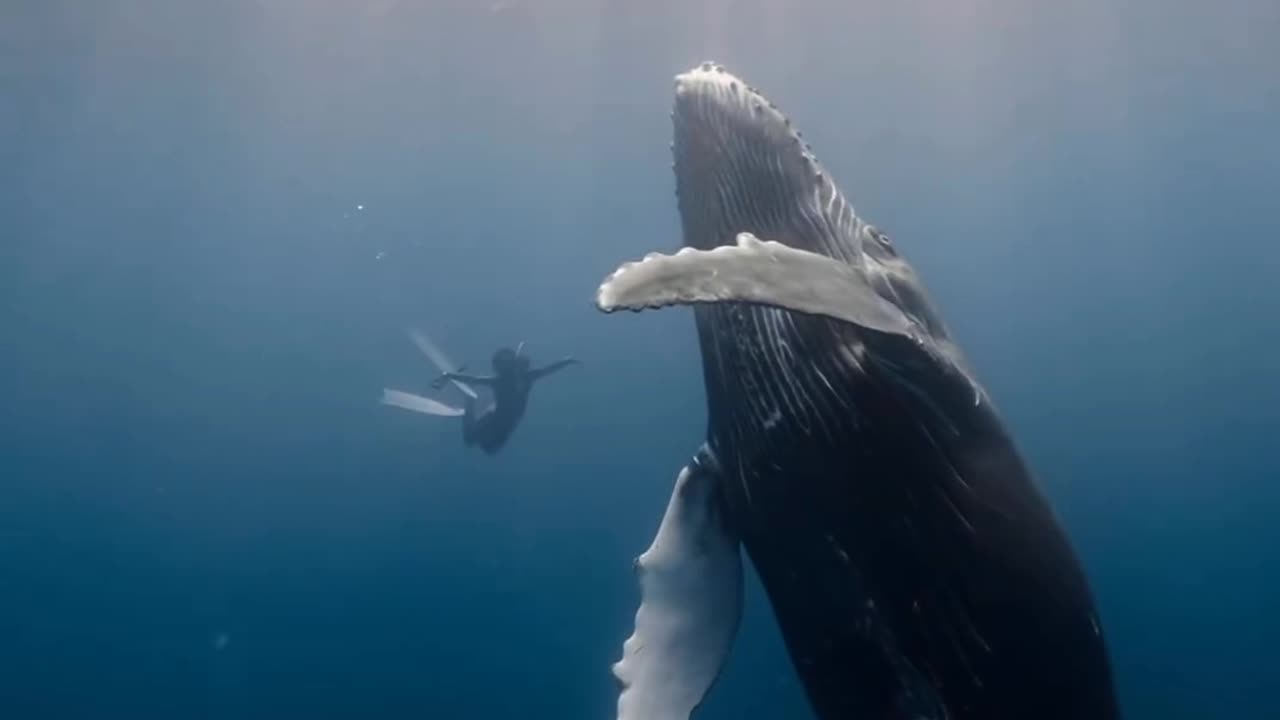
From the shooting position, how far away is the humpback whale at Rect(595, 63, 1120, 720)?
3.53 m

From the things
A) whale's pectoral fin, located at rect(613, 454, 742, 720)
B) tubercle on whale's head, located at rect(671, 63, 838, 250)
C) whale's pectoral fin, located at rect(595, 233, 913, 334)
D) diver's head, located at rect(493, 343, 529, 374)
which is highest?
diver's head, located at rect(493, 343, 529, 374)

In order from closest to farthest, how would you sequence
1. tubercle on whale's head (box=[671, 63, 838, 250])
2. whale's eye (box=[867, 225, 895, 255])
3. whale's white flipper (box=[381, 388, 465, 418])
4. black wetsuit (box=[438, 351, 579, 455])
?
tubercle on whale's head (box=[671, 63, 838, 250]) < whale's eye (box=[867, 225, 895, 255]) < black wetsuit (box=[438, 351, 579, 455]) < whale's white flipper (box=[381, 388, 465, 418])

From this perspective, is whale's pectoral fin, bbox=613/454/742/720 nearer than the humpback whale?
No

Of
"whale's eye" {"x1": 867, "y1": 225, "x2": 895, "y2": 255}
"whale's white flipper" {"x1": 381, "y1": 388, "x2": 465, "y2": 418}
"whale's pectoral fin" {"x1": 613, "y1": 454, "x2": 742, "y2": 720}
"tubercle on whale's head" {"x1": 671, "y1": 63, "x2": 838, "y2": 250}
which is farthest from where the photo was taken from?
"whale's white flipper" {"x1": 381, "y1": 388, "x2": 465, "y2": 418}

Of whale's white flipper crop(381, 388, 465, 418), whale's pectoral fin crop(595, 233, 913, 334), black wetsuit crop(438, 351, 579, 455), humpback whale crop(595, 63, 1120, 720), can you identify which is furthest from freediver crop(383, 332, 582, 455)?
whale's pectoral fin crop(595, 233, 913, 334)

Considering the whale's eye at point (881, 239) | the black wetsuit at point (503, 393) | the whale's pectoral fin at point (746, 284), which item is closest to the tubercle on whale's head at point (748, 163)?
the whale's eye at point (881, 239)

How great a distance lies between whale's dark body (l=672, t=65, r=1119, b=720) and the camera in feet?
11.7

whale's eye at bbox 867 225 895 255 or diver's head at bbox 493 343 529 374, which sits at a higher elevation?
diver's head at bbox 493 343 529 374

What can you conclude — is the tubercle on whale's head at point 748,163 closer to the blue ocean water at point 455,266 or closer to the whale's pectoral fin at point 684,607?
the whale's pectoral fin at point 684,607

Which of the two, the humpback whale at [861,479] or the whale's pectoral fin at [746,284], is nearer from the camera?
the whale's pectoral fin at [746,284]

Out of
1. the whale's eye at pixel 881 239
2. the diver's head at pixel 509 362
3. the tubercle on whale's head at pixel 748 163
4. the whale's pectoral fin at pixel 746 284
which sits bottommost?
the whale's pectoral fin at pixel 746 284

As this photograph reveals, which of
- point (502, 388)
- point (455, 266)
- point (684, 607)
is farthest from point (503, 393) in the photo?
point (455, 266)

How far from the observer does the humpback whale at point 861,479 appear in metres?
3.53

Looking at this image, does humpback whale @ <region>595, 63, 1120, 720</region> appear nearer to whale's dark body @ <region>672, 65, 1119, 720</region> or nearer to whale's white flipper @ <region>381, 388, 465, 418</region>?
whale's dark body @ <region>672, 65, 1119, 720</region>
